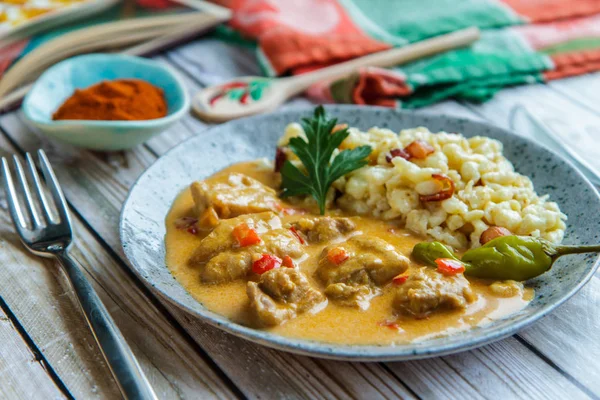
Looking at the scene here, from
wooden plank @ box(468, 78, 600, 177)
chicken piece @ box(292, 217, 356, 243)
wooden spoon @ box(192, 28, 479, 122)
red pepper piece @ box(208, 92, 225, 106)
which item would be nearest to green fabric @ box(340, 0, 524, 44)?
wooden spoon @ box(192, 28, 479, 122)

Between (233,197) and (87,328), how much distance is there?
3.13 ft

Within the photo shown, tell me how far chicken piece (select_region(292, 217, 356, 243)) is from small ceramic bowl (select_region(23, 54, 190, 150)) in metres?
1.31

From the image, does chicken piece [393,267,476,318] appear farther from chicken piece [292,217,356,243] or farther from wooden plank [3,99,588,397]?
chicken piece [292,217,356,243]

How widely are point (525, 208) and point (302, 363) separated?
1352 mm

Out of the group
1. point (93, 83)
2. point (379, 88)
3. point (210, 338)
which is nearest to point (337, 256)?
point (210, 338)

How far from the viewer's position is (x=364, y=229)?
3258mm

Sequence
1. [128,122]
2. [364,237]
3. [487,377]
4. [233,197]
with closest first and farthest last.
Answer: [487,377] < [364,237] < [233,197] < [128,122]

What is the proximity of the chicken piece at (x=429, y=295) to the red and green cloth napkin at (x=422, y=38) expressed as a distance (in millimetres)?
2271

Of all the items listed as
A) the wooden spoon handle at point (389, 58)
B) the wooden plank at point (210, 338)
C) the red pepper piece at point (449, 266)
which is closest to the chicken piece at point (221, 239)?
the wooden plank at point (210, 338)

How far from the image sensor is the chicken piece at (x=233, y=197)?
324 centimetres

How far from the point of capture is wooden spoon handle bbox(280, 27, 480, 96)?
493 cm

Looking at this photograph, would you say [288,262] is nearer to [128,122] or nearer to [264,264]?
[264,264]

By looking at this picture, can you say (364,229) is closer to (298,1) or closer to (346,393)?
(346,393)

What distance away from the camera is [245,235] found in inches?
117
